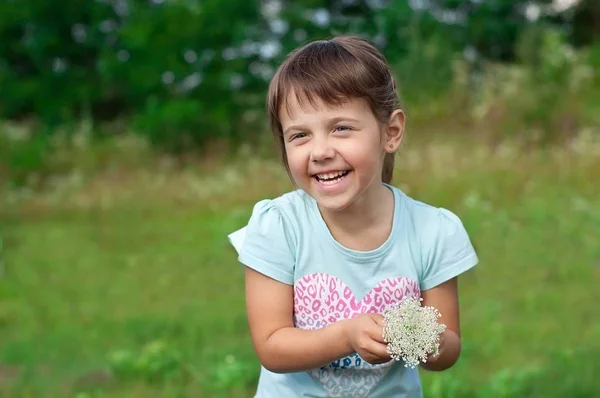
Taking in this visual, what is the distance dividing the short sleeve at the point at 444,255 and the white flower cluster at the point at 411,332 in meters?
0.32

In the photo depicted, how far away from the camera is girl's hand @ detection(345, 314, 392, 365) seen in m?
1.87

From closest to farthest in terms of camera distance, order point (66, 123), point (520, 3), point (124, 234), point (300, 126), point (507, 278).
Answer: point (300, 126) < point (507, 278) < point (124, 234) < point (66, 123) < point (520, 3)

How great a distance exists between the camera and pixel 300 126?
2096 mm

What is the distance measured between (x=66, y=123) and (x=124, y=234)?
6931 millimetres

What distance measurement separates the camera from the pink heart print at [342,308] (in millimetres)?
2164

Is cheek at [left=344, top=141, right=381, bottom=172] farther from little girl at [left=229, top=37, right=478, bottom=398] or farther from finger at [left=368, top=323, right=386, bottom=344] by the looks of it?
finger at [left=368, top=323, right=386, bottom=344]

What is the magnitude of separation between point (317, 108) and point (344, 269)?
1.32ft

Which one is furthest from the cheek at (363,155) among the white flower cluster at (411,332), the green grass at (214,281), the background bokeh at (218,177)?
the green grass at (214,281)

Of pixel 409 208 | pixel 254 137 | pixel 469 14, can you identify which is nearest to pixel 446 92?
pixel 254 137

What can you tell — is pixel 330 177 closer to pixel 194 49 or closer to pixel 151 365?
pixel 151 365

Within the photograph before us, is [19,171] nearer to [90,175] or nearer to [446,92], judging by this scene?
[90,175]

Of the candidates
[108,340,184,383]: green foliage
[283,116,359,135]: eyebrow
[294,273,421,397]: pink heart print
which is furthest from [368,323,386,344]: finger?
[108,340,184,383]: green foliage

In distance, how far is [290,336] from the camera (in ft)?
6.94

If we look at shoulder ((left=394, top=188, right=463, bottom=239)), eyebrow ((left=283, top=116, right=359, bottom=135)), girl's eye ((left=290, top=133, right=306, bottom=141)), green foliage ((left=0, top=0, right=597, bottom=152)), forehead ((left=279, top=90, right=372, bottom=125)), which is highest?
green foliage ((left=0, top=0, right=597, bottom=152))
